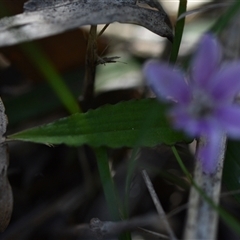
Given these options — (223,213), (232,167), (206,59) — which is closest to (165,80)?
(206,59)

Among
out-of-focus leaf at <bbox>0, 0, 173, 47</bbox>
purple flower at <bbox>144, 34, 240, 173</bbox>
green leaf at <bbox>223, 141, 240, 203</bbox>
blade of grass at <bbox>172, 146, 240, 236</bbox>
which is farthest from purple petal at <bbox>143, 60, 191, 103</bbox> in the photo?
green leaf at <bbox>223, 141, 240, 203</bbox>

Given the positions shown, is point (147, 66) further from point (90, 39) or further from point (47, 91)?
point (47, 91)

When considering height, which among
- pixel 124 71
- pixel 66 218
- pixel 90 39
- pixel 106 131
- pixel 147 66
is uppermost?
pixel 147 66

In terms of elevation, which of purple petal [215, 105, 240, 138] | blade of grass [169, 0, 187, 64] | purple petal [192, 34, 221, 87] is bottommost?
blade of grass [169, 0, 187, 64]

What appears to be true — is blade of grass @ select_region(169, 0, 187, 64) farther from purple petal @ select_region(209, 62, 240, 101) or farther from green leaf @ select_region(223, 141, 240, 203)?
purple petal @ select_region(209, 62, 240, 101)

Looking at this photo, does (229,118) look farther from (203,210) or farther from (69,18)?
(69,18)

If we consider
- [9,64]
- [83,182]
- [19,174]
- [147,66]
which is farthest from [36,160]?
[147,66]
